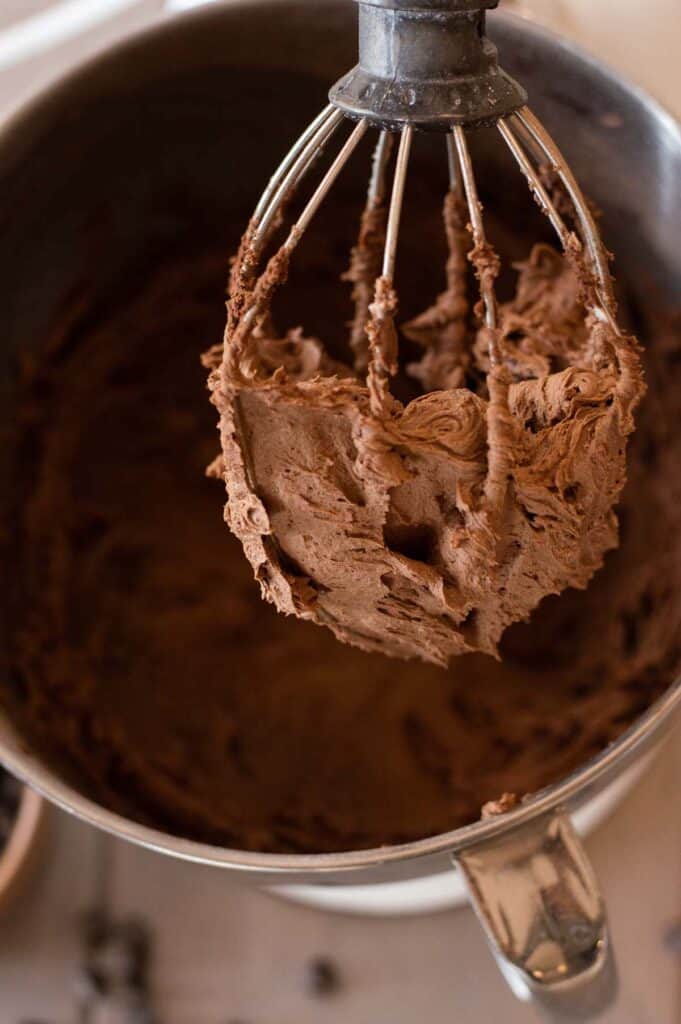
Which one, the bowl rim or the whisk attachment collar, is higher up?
the whisk attachment collar

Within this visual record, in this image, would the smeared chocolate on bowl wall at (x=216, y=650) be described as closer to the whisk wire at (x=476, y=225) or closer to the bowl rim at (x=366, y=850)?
the bowl rim at (x=366, y=850)

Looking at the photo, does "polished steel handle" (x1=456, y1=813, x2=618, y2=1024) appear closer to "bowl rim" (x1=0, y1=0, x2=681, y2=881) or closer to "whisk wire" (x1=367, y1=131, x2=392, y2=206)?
Result: "bowl rim" (x1=0, y1=0, x2=681, y2=881)

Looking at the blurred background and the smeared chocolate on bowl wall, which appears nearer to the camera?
the smeared chocolate on bowl wall

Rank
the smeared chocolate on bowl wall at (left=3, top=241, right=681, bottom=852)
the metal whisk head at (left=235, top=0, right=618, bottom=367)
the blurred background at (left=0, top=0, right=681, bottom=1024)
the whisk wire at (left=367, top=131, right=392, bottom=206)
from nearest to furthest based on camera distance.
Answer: the metal whisk head at (left=235, top=0, right=618, bottom=367)
the whisk wire at (left=367, top=131, right=392, bottom=206)
the smeared chocolate on bowl wall at (left=3, top=241, right=681, bottom=852)
the blurred background at (left=0, top=0, right=681, bottom=1024)

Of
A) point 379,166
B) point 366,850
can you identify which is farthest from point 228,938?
point 379,166

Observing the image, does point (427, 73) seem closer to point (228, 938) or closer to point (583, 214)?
point (583, 214)

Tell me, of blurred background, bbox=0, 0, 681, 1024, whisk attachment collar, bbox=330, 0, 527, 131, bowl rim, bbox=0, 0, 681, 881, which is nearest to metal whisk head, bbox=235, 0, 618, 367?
whisk attachment collar, bbox=330, 0, 527, 131

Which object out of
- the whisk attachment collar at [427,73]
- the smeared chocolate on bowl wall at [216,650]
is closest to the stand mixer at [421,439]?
the whisk attachment collar at [427,73]
